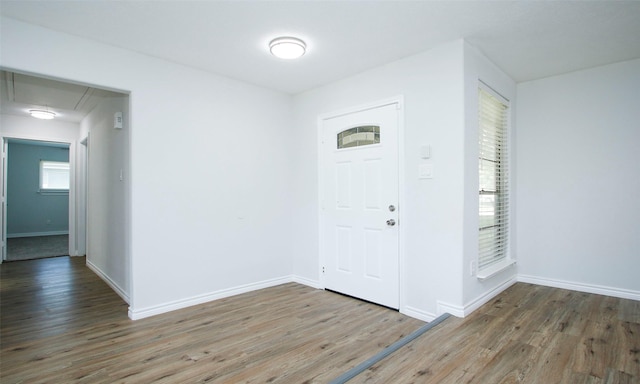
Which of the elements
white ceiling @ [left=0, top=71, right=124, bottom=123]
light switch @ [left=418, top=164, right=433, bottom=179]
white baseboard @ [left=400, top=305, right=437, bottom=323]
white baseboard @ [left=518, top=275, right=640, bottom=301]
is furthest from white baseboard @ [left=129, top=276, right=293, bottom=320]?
white baseboard @ [left=518, top=275, right=640, bottom=301]

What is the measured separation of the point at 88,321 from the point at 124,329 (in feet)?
1.58

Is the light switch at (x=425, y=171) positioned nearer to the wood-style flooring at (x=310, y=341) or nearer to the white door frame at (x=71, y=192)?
the wood-style flooring at (x=310, y=341)

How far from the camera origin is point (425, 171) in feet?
10.2

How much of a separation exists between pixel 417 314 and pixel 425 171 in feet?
4.47

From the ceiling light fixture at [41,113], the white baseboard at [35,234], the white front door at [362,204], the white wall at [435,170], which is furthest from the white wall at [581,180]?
the white baseboard at [35,234]

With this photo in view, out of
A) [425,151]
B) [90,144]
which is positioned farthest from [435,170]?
[90,144]

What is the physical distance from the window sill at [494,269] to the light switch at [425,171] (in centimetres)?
108

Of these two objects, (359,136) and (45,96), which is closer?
(359,136)

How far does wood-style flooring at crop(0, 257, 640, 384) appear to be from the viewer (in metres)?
2.08

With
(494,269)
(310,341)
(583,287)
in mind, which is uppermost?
(494,269)

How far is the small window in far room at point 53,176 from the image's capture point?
9.07 metres

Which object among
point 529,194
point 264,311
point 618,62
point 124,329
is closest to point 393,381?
point 264,311

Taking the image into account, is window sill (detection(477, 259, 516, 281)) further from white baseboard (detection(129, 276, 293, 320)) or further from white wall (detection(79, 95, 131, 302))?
white wall (detection(79, 95, 131, 302))

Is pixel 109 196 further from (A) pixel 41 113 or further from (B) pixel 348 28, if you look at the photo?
(B) pixel 348 28
